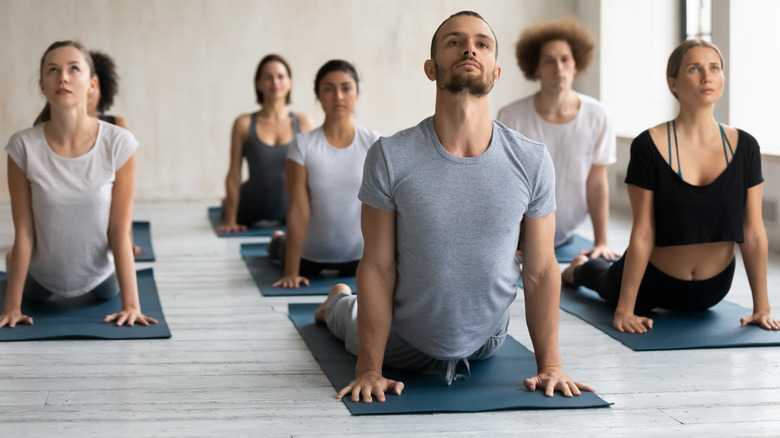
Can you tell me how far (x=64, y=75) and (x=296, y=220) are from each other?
3.81 feet

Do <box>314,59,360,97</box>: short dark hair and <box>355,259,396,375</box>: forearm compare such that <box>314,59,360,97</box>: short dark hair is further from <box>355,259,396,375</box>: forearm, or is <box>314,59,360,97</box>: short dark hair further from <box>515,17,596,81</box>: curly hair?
<box>355,259,396,375</box>: forearm

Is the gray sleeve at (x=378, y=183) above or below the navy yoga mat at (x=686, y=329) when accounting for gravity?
above

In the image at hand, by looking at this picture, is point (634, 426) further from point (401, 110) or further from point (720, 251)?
point (401, 110)

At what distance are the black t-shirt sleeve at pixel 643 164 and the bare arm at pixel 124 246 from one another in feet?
5.24

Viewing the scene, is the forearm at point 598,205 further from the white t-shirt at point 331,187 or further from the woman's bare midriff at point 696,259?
the woman's bare midriff at point 696,259

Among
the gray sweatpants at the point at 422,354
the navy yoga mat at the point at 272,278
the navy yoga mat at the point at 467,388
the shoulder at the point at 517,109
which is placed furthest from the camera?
the shoulder at the point at 517,109

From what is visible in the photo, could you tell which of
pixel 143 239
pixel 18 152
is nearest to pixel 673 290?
pixel 18 152

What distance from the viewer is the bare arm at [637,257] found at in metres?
2.89

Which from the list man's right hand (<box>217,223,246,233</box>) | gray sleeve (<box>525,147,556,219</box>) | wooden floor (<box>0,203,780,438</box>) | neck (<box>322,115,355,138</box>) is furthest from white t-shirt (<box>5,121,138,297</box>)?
man's right hand (<box>217,223,246,233</box>)

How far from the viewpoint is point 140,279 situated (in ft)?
12.4

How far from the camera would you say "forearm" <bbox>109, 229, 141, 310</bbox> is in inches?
117

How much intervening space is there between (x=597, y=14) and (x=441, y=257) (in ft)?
16.1

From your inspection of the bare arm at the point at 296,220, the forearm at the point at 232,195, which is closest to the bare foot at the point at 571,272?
the bare arm at the point at 296,220

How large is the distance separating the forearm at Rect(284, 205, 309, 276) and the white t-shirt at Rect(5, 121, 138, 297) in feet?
2.66
